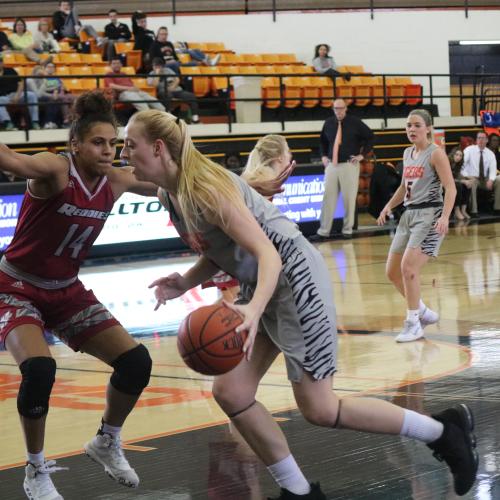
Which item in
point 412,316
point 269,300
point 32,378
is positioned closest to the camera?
Result: point 269,300

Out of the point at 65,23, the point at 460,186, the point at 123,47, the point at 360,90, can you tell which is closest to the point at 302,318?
the point at 460,186

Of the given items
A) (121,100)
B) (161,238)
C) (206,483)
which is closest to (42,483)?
(206,483)

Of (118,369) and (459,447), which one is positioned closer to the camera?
(459,447)

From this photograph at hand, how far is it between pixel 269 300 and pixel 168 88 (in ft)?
49.7

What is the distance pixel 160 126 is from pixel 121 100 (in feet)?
45.4

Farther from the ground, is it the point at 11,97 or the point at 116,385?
the point at 11,97

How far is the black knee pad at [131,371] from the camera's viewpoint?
179 inches

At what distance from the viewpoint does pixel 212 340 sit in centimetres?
372

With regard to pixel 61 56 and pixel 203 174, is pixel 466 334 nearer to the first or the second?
pixel 203 174

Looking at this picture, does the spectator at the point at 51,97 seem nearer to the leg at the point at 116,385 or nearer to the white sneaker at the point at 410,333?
the white sneaker at the point at 410,333

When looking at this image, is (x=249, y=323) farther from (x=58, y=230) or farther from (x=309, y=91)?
(x=309, y=91)

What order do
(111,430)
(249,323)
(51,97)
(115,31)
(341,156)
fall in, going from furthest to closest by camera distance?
(115,31)
(51,97)
(341,156)
(111,430)
(249,323)

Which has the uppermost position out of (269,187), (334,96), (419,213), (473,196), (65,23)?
(65,23)

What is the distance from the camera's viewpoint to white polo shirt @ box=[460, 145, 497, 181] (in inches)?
778
